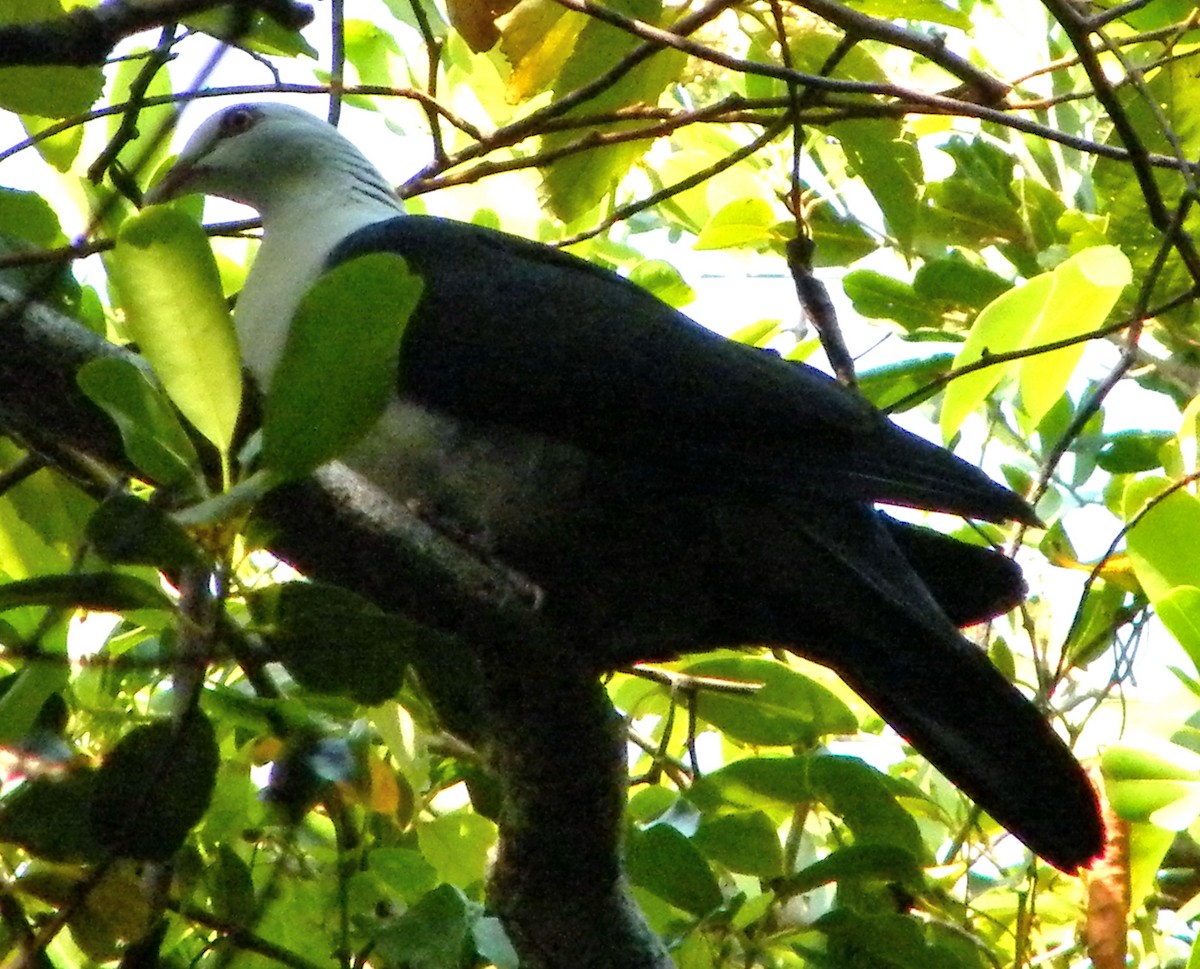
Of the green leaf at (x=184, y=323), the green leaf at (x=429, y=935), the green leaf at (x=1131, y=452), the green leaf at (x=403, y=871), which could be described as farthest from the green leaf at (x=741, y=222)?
the green leaf at (x=184, y=323)

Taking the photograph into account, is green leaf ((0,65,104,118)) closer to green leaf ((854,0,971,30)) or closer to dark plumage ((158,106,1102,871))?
dark plumage ((158,106,1102,871))

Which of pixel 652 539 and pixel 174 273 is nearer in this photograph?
pixel 174 273

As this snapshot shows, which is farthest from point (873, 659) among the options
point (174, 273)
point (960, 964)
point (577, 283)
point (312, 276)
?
point (174, 273)

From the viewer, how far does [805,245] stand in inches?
103

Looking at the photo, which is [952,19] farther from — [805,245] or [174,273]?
[174,273]

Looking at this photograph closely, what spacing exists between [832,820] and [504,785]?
27.6 inches

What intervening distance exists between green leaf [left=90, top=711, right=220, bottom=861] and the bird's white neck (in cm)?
94

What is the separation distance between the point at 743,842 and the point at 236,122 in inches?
77.7

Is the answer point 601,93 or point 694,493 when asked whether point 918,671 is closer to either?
point 694,493

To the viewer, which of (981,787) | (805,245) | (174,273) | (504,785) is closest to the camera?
(174,273)

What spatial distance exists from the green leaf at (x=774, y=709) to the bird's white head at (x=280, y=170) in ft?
4.09

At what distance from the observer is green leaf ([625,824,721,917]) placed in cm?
190

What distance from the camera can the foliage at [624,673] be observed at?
1301mm

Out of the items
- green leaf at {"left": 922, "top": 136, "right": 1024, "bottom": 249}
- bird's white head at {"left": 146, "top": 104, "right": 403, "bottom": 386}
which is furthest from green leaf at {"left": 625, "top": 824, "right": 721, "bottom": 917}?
green leaf at {"left": 922, "top": 136, "right": 1024, "bottom": 249}
